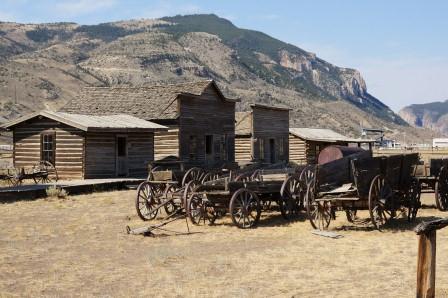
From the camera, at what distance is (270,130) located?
3697 cm

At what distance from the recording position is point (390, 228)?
12.4m

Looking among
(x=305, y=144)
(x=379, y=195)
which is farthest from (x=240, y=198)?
(x=305, y=144)

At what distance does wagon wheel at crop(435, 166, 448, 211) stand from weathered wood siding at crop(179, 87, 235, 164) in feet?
51.1

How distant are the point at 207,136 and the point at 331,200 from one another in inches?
781

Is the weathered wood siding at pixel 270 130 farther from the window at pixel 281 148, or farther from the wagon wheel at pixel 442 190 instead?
the wagon wheel at pixel 442 190

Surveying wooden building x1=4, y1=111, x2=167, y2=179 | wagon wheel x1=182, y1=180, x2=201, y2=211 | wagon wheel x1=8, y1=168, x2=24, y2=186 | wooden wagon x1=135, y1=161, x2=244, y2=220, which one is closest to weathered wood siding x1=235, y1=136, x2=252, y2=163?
wooden building x1=4, y1=111, x2=167, y2=179

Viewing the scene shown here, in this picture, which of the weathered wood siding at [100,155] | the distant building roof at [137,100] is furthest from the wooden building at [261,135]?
the weathered wood siding at [100,155]

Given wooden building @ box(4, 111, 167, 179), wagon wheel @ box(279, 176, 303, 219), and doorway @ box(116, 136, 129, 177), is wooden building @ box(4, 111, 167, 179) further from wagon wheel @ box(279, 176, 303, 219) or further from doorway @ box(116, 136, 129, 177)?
wagon wheel @ box(279, 176, 303, 219)

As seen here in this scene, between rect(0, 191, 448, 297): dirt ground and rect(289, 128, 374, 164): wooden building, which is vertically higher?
rect(289, 128, 374, 164): wooden building

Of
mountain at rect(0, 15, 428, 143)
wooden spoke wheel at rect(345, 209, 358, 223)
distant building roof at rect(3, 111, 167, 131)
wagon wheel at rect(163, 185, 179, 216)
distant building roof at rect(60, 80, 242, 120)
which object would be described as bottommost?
wooden spoke wheel at rect(345, 209, 358, 223)

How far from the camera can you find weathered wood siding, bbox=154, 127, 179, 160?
93.6ft

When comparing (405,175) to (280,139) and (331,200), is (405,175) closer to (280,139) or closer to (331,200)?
(331,200)

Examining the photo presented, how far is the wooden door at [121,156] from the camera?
25495mm

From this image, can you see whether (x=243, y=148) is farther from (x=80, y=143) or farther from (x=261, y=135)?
(x=80, y=143)
